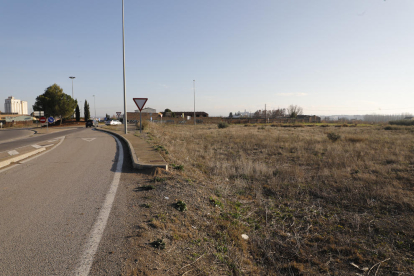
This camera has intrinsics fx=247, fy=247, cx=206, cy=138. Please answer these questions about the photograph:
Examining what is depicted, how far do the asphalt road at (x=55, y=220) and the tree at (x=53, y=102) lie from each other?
158 feet

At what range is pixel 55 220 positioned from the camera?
156 inches

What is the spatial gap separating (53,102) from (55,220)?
53.3 meters

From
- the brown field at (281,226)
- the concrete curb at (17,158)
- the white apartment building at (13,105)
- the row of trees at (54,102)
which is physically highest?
the white apartment building at (13,105)

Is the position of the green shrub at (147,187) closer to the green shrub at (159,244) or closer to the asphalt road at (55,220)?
the asphalt road at (55,220)

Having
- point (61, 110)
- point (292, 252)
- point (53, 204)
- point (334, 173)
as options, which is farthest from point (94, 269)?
point (61, 110)

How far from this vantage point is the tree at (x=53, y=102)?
48.3m

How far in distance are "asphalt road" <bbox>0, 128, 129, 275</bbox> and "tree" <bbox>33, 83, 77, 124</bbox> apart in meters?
48.1

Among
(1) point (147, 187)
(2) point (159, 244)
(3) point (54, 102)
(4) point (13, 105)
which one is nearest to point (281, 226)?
(2) point (159, 244)

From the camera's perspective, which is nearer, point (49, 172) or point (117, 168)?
point (49, 172)

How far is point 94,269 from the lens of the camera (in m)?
2.73

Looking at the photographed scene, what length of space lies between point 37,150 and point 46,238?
944 centimetres

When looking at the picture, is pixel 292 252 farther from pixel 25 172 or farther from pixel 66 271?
pixel 25 172

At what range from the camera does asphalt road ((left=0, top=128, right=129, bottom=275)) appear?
2.83 m

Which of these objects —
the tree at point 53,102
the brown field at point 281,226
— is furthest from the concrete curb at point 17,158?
the tree at point 53,102
